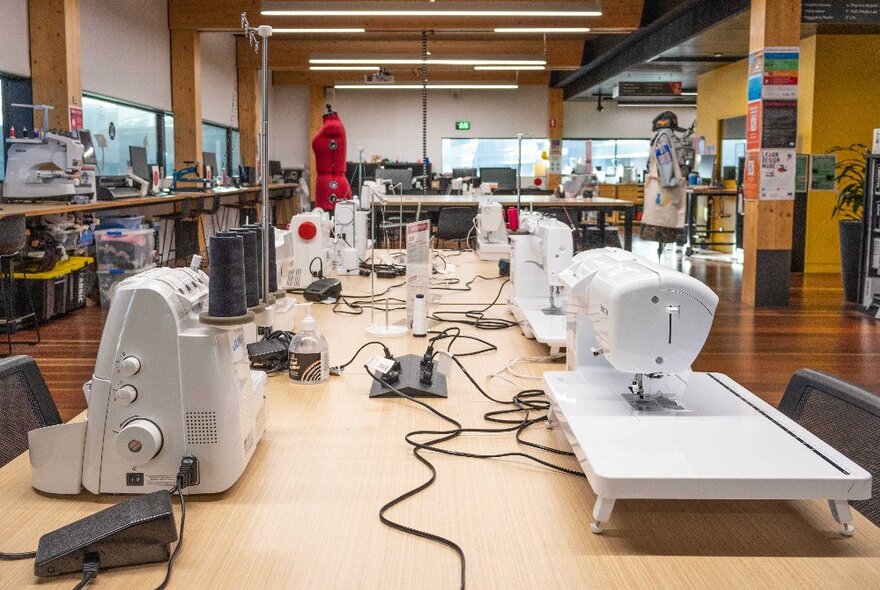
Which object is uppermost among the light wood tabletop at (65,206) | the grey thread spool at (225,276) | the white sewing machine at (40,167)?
the white sewing machine at (40,167)

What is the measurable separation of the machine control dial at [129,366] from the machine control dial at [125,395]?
2 centimetres

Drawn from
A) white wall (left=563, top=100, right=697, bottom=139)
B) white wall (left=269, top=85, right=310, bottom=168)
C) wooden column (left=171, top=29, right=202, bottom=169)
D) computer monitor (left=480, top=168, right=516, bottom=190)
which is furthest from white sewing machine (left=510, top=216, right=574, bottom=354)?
white wall (left=563, top=100, right=697, bottom=139)

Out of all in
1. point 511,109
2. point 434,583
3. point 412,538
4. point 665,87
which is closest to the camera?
point 434,583

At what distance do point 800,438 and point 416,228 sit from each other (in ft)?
5.00

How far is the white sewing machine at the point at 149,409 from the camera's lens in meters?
1.23

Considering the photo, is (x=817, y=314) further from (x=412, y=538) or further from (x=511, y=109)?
(x=511, y=109)

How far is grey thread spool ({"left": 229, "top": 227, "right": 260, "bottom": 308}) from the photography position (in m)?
1.31

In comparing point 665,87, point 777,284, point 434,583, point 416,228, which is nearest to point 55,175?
point 416,228

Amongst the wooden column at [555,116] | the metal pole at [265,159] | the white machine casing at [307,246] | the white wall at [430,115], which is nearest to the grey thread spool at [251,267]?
the metal pole at [265,159]

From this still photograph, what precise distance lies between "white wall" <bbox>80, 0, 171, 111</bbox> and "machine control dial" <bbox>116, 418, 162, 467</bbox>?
806 cm

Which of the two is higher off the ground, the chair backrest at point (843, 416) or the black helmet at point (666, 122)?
the black helmet at point (666, 122)

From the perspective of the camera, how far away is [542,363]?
7.18 feet

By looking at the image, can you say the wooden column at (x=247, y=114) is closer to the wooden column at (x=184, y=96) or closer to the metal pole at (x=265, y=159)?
the wooden column at (x=184, y=96)

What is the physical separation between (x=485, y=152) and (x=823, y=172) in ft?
32.5
